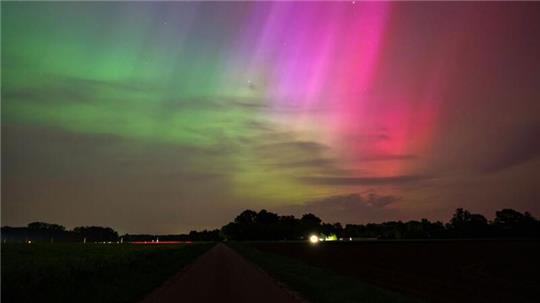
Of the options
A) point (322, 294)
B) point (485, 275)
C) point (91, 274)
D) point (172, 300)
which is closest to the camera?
point (172, 300)

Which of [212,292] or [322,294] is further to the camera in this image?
[322,294]

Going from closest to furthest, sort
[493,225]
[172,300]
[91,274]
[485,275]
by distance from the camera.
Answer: [172,300] < [91,274] < [485,275] < [493,225]

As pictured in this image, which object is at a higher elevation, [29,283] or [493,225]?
[493,225]

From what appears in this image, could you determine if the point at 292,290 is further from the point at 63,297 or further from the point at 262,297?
the point at 63,297

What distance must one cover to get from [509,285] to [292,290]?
14.2 metres

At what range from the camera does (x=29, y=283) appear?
21.4m

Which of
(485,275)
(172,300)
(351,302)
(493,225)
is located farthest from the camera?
(493,225)

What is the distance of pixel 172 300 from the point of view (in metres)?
18.9

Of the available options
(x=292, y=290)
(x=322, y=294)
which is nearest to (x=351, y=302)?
(x=322, y=294)

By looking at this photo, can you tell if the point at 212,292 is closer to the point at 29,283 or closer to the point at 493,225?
the point at 29,283

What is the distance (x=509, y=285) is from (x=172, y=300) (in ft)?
68.0

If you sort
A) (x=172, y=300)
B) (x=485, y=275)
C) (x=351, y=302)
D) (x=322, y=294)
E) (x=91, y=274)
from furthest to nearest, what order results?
(x=485, y=275)
(x=91, y=274)
(x=322, y=294)
(x=351, y=302)
(x=172, y=300)

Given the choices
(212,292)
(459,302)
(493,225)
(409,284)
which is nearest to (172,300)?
(212,292)

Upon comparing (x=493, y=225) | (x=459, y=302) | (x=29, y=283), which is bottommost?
(x=459, y=302)
